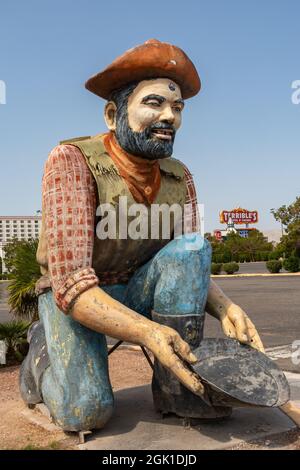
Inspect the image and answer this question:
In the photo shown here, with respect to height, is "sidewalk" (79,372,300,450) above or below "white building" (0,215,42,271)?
below

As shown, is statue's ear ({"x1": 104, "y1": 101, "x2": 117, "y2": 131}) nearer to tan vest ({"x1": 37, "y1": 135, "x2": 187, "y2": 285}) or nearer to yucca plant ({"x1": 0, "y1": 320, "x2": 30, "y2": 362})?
tan vest ({"x1": 37, "y1": 135, "x2": 187, "y2": 285})

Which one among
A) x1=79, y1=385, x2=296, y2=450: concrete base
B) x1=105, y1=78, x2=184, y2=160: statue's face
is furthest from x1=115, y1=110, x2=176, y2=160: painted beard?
x1=79, y1=385, x2=296, y2=450: concrete base

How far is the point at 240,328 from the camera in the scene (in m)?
3.39

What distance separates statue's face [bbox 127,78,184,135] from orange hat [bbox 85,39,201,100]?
6 centimetres

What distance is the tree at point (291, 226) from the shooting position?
2933cm

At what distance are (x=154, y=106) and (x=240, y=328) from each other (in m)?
1.40

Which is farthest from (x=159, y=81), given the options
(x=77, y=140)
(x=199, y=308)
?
(x=199, y=308)

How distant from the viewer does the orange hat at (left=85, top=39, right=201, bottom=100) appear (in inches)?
128

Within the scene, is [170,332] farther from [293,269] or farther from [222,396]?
[293,269]

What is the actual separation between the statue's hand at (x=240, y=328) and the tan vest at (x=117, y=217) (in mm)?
603

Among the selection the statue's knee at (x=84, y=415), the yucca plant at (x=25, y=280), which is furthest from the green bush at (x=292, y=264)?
the statue's knee at (x=84, y=415)

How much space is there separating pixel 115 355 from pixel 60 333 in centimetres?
316

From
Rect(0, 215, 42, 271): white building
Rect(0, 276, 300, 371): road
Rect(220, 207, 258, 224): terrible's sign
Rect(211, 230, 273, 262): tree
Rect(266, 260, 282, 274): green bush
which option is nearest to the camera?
Rect(0, 276, 300, 371): road

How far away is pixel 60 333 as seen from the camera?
3.25 m
